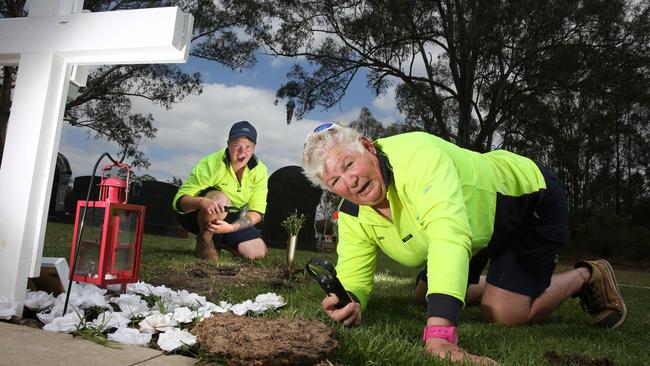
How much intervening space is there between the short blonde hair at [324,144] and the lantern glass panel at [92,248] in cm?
115

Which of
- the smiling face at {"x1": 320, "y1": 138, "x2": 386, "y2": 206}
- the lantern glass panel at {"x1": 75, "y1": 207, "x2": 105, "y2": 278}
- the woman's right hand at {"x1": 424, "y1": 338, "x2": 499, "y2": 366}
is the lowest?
the woman's right hand at {"x1": 424, "y1": 338, "x2": 499, "y2": 366}

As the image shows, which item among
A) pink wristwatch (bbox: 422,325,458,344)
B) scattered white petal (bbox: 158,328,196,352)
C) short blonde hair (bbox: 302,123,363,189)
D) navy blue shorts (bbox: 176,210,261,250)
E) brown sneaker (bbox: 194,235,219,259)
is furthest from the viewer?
navy blue shorts (bbox: 176,210,261,250)

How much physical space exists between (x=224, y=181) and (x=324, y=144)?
3.90m

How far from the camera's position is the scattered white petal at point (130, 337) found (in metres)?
1.98

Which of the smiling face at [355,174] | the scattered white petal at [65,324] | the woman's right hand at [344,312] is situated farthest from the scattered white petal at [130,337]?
the smiling face at [355,174]

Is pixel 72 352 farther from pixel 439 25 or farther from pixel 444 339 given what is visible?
pixel 439 25

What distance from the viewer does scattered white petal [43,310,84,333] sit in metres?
Answer: 2.06

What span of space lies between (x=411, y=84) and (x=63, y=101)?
15711 mm

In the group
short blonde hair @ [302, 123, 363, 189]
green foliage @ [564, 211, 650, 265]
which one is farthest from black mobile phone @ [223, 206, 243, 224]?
green foliage @ [564, 211, 650, 265]

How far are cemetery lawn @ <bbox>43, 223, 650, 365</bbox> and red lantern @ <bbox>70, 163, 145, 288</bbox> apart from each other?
2.71 ft

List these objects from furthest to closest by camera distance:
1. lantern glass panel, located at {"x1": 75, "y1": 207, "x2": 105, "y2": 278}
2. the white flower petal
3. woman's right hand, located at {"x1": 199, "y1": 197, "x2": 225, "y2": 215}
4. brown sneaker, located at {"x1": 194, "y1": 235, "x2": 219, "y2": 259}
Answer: brown sneaker, located at {"x1": 194, "y1": 235, "x2": 219, "y2": 259}
woman's right hand, located at {"x1": 199, "y1": 197, "x2": 225, "y2": 215}
lantern glass panel, located at {"x1": 75, "y1": 207, "x2": 105, "y2": 278}
the white flower petal

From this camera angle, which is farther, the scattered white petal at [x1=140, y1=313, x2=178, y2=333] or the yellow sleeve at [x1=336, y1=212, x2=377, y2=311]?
the yellow sleeve at [x1=336, y1=212, x2=377, y2=311]

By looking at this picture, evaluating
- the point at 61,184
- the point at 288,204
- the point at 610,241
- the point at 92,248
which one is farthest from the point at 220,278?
the point at 610,241

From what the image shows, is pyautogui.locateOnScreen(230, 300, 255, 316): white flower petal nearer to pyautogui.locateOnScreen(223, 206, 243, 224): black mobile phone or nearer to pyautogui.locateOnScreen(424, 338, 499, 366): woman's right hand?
pyautogui.locateOnScreen(424, 338, 499, 366): woman's right hand
